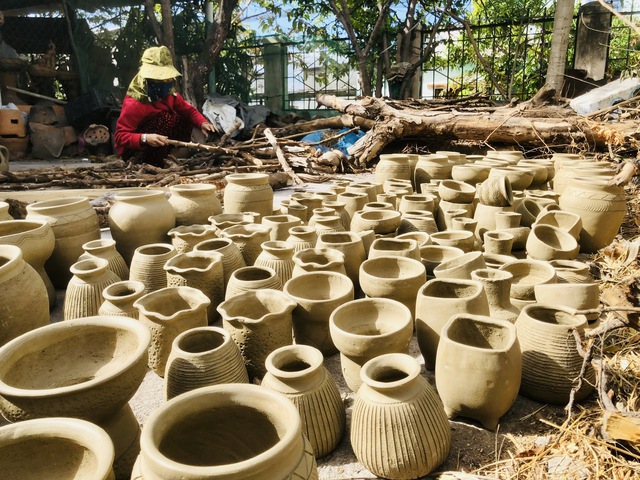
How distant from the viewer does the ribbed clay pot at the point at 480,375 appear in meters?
1.85

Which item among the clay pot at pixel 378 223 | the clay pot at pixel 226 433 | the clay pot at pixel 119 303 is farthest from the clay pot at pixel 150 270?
the clay pot at pixel 226 433

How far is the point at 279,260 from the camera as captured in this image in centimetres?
296

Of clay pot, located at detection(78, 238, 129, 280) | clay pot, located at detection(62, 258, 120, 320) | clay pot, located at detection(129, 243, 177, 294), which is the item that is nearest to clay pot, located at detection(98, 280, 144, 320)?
clay pot, located at detection(62, 258, 120, 320)

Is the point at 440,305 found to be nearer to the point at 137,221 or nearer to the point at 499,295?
the point at 499,295

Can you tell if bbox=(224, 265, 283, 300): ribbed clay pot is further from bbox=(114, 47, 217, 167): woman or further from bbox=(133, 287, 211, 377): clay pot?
bbox=(114, 47, 217, 167): woman

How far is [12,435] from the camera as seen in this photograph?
1269mm

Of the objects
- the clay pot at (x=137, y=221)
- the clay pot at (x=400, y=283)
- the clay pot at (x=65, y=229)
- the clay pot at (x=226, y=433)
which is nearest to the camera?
the clay pot at (x=226, y=433)

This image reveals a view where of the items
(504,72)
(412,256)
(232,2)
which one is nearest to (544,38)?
(504,72)

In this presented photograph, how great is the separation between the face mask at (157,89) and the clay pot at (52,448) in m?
5.46

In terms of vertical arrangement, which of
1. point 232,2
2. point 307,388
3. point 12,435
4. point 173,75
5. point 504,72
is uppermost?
point 232,2

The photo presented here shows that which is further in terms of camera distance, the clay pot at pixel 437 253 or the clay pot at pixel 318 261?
the clay pot at pixel 437 253

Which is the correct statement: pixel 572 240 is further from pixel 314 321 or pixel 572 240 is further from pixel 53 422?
pixel 53 422

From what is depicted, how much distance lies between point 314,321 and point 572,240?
208cm

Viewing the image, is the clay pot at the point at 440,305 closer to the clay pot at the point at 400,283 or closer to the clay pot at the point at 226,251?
the clay pot at the point at 400,283
